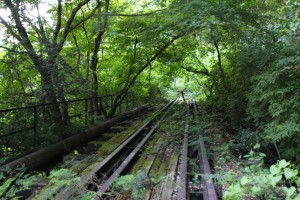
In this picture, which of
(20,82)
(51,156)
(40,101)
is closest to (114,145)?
(51,156)

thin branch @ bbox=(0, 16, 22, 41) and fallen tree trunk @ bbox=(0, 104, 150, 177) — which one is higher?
thin branch @ bbox=(0, 16, 22, 41)

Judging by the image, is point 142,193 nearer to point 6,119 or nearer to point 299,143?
point 299,143

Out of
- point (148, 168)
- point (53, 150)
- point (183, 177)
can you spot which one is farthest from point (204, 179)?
point (53, 150)

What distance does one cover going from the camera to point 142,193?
2.97m

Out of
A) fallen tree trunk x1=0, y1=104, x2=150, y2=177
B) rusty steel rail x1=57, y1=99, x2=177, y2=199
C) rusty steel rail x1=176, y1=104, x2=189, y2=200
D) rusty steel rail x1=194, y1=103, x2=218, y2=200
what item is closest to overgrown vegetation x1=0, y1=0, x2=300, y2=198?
fallen tree trunk x1=0, y1=104, x2=150, y2=177

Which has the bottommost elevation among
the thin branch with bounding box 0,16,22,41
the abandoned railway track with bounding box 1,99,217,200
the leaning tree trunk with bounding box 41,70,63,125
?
the abandoned railway track with bounding box 1,99,217,200

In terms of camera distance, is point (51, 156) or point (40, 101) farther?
point (40, 101)

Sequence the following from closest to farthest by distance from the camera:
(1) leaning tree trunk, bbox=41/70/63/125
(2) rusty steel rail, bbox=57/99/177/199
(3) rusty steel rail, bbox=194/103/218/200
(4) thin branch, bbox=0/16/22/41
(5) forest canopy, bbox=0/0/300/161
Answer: (3) rusty steel rail, bbox=194/103/218/200 < (2) rusty steel rail, bbox=57/99/177/199 < (5) forest canopy, bbox=0/0/300/161 < (4) thin branch, bbox=0/16/22/41 < (1) leaning tree trunk, bbox=41/70/63/125

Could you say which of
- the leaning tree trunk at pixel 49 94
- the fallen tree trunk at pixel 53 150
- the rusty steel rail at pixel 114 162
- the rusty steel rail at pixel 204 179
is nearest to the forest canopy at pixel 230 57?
the leaning tree trunk at pixel 49 94

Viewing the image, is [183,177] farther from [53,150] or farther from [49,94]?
[49,94]

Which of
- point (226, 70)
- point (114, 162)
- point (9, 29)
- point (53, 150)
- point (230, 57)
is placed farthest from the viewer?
point (226, 70)

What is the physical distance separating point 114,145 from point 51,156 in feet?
4.41

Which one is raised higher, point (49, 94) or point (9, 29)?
point (9, 29)

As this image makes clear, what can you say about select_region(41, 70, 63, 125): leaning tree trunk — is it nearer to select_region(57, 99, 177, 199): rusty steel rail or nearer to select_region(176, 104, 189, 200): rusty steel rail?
select_region(57, 99, 177, 199): rusty steel rail
